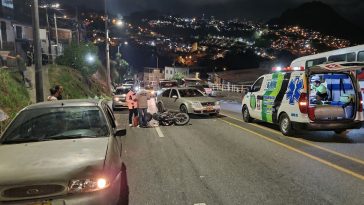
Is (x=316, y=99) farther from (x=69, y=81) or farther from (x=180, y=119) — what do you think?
(x=69, y=81)

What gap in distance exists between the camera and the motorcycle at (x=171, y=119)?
51.3 ft

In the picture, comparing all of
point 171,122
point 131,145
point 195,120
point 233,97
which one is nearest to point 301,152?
point 131,145

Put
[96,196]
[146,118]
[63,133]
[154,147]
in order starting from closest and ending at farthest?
[96,196] < [63,133] < [154,147] < [146,118]

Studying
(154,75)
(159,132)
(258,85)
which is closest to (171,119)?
(159,132)

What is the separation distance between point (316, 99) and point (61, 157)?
959 cm

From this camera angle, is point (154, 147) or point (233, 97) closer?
point (154, 147)

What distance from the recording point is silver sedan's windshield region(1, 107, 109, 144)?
5922 millimetres

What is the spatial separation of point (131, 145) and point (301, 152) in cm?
480

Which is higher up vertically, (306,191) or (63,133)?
(63,133)

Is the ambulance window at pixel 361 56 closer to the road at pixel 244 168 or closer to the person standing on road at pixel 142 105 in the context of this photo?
the road at pixel 244 168

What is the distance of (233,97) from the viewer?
36.6m

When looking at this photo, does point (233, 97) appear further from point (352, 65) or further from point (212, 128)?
point (352, 65)

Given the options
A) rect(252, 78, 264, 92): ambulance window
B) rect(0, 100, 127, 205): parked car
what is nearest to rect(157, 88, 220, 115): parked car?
rect(252, 78, 264, 92): ambulance window

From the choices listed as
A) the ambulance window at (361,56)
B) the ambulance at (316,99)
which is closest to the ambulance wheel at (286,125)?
the ambulance at (316,99)
